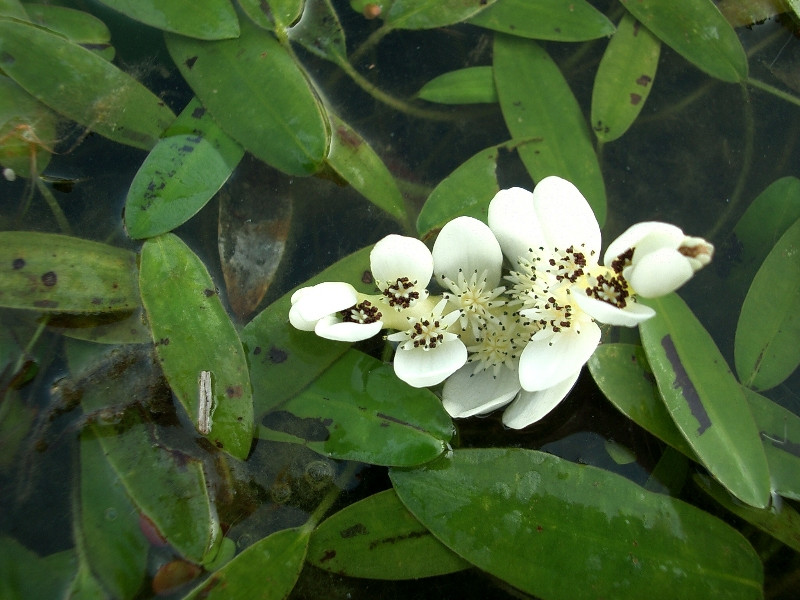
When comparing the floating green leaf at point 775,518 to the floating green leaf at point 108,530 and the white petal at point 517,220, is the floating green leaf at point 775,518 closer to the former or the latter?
the white petal at point 517,220

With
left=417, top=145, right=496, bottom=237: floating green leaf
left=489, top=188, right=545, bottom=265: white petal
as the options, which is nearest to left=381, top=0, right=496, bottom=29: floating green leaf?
left=417, top=145, right=496, bottom=237: floating green leaf

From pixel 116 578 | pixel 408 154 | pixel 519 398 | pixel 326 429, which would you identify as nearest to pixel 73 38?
pixel 408 154

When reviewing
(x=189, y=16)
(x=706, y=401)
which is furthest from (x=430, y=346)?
(x=189, y=16)

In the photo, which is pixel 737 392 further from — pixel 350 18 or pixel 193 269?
pixel 350 18

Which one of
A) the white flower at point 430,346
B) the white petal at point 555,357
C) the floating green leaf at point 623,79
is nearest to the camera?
the white petal at point 555,357

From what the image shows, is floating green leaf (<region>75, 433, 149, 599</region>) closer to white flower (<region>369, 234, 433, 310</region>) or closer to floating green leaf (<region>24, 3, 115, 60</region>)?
white flower (<region>369, 234, 433, 310</region>)

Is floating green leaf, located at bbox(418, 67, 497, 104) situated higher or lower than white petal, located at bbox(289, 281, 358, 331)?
higher

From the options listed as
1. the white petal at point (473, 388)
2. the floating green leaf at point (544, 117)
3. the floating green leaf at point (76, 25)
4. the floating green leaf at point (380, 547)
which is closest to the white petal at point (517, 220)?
the white petal at point (473, 388)
